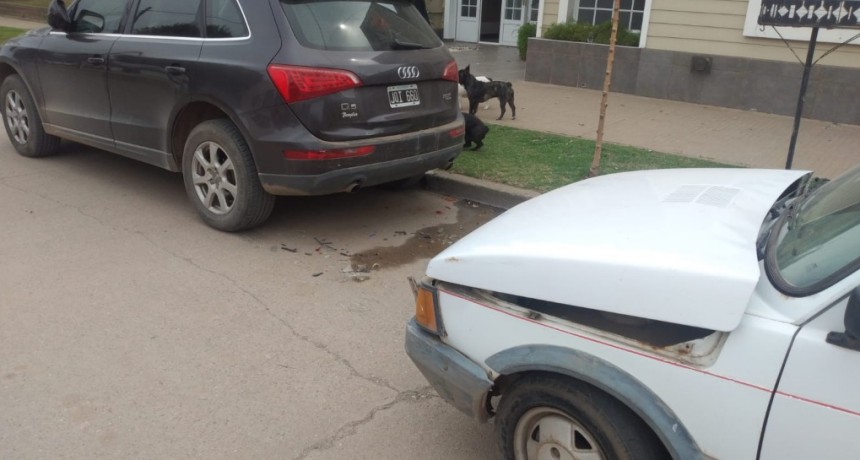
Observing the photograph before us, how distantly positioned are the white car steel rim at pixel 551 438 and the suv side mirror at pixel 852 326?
2.67 feet

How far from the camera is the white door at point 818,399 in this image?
182 cm

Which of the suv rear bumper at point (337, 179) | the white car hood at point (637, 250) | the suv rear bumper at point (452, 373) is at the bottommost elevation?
the suv rear bumper at point (452, 373)

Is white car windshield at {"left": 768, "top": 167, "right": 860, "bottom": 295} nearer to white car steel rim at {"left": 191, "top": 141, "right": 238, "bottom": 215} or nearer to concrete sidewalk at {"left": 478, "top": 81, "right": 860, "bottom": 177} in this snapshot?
white car steel rim at {"left": 191, "top": 141, "right": 238, "bottom": 215}

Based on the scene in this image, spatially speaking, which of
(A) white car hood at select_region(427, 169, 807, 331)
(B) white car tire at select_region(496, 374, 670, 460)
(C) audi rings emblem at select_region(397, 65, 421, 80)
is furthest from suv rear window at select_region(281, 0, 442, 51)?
(B) white car tire at select_region(496, 374, 670, 460)

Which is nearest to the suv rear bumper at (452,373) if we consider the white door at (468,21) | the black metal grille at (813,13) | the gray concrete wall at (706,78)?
the black metal grille at (813,13)

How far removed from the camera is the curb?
609cm

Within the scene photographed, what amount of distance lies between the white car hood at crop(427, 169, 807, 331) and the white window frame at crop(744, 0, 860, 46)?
7.92m

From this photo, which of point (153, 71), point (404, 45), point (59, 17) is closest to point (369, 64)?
point (404, 45)

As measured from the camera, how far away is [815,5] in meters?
4.99

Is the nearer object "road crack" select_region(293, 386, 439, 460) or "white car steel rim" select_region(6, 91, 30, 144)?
"road crack" select_region(293, 386, 439, 460)

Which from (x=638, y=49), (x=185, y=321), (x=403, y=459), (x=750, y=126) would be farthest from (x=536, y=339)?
(x=638, y=49)

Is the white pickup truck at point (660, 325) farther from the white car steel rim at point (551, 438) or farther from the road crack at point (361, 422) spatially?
the road crack at point (361, 422)

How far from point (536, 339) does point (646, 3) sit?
10.1 m

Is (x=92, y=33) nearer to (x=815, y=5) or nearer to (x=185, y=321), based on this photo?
(x=185, y=321)
